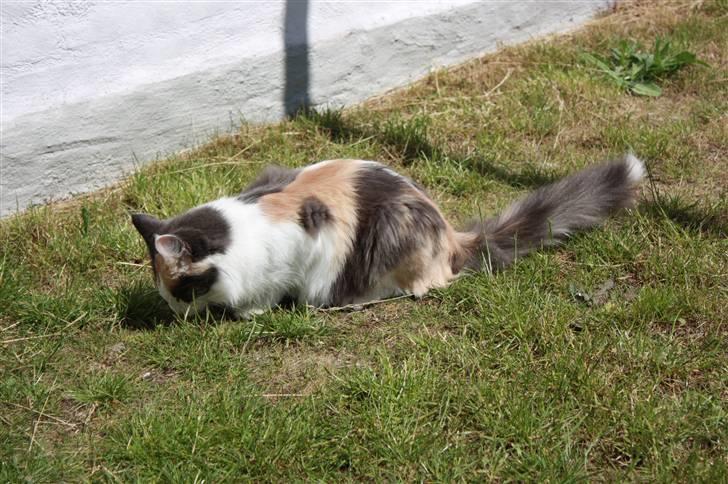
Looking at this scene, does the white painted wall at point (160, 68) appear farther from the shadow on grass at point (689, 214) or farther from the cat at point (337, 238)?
the shadow on grass at point (689, 214)

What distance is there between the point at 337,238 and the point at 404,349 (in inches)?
26.8

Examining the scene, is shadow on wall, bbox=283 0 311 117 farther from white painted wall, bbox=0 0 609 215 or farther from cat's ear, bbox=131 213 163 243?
cat's ear, bbox=131 213 163 243

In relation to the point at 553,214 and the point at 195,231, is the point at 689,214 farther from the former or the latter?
the point at 195,231

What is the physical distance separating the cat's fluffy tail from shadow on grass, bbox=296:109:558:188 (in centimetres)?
73

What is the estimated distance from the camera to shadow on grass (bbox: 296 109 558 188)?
209 inches

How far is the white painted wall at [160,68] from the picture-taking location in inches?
191

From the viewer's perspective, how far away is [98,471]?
3277 millimetres

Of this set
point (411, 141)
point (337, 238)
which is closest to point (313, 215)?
point (337, 238)

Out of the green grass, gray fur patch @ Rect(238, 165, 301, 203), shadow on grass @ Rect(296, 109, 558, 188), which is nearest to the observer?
the green grass

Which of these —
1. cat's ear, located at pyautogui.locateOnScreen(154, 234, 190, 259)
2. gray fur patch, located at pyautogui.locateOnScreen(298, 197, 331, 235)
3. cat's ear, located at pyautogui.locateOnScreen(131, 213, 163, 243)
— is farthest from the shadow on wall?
cat's ear, located at pyautogui.locateOnScreen(154, 234, 190, 259)

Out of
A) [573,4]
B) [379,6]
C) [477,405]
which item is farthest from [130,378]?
[573,4]

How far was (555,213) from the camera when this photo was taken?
4461mm

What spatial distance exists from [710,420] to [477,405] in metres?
0.92

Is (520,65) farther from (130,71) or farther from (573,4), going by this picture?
(130,71)
